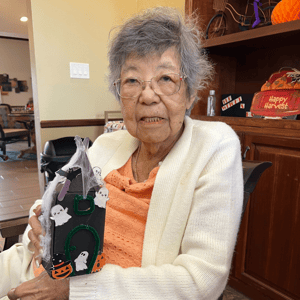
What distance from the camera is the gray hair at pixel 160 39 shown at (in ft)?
2.77

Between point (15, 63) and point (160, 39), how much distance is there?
341 inches

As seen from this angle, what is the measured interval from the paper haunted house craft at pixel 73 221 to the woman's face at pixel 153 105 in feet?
1.15

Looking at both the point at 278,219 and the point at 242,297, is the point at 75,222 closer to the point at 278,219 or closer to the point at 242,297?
the point at 278,219

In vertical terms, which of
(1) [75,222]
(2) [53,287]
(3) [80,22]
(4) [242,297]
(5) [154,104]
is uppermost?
(3) [80,22]

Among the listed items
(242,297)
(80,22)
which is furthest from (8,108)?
(242,297)

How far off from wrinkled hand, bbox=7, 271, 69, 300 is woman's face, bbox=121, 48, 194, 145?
0.49 meters

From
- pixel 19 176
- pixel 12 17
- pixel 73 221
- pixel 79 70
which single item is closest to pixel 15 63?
pixel 12 17

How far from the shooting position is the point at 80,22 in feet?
7.59

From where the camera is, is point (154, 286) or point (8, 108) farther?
point (8, 108)

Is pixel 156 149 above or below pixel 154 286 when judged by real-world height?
above

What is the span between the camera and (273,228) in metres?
1.35

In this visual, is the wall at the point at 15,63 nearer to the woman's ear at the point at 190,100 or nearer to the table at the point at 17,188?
the table at the point at 17,188

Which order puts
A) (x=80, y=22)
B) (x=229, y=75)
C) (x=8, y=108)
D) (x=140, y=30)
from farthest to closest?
(x=8, y=108) < (x=80, y=22) < (x=229, y=75) < (x=140, y=30)

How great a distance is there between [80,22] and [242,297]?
2398 mm
